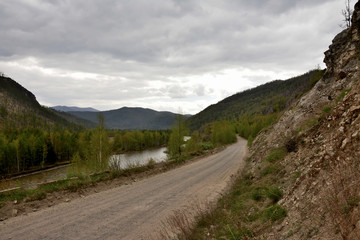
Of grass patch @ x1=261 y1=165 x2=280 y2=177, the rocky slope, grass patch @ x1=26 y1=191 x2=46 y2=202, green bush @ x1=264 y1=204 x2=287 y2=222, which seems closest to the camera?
the rocky slope

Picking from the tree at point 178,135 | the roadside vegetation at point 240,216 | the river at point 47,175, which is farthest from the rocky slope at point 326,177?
the tree at point 178,135

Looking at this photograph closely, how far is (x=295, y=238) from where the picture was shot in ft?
14.3

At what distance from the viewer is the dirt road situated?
7566mm

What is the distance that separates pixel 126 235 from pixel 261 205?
537 centimetres

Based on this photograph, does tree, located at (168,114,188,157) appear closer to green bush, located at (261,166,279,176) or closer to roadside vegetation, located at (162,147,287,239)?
green bush, located at (261,166,279,176)

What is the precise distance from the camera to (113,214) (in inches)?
365

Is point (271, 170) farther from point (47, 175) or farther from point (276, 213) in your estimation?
point (47, 175)

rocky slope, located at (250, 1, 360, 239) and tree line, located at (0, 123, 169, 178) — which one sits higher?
rocky slope, located at (250, 1, 360, 239)

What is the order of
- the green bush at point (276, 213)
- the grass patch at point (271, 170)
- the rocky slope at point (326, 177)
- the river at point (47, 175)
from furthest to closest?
1. the river at point (47, 175)
2. the grass patch at point (271, 170)
3. the green bush at point (276, 213)
4. the rocky slope at point (326, 177)

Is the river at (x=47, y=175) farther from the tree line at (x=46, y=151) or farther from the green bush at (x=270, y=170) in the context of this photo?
the green bush at (x=270, y=170)

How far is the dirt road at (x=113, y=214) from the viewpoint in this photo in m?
7.57

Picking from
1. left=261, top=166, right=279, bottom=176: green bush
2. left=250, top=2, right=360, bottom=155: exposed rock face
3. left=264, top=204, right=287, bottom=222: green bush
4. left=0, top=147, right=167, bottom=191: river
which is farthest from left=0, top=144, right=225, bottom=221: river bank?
left=250, top=2, right=360, bottom=155: exposed rock face

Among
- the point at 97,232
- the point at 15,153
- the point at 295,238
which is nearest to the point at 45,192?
the point at 97,232

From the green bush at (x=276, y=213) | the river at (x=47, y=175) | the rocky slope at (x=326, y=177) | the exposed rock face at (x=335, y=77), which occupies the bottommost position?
the river at (x=47, y=175)
